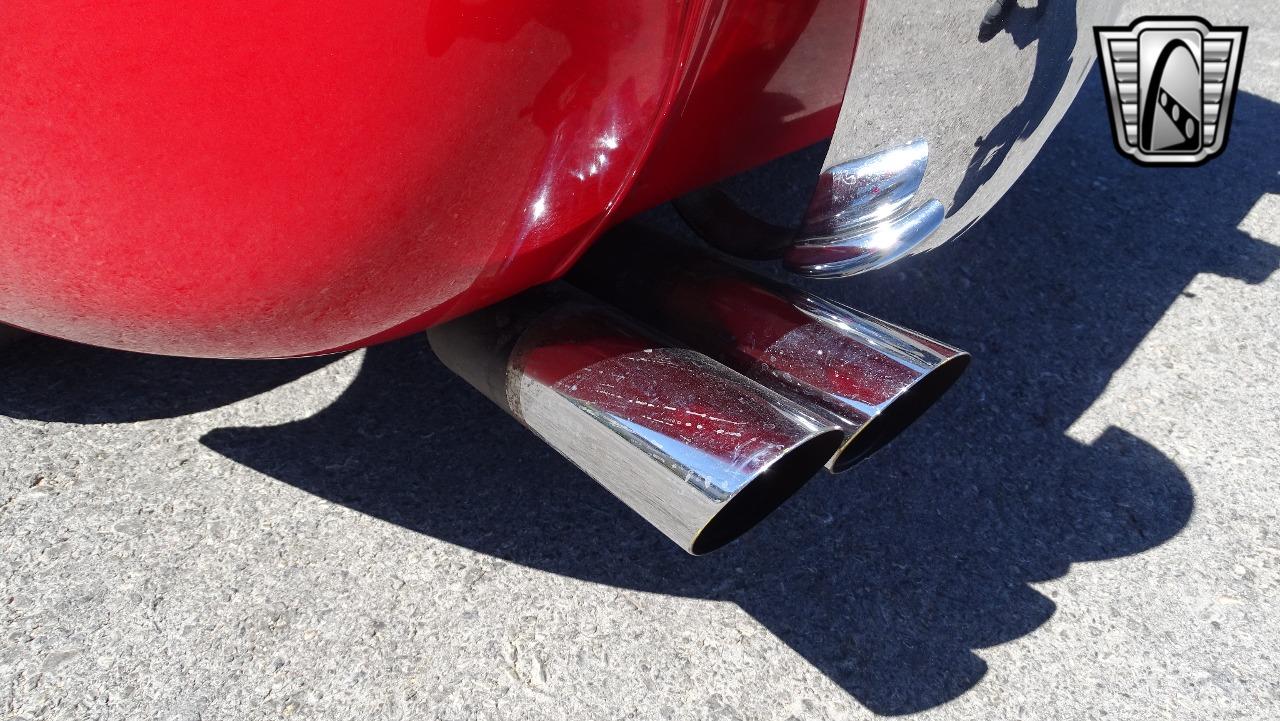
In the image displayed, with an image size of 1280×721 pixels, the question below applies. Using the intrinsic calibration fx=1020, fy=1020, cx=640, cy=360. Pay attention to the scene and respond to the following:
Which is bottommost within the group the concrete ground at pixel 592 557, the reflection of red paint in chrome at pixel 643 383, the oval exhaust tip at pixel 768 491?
the concrete ground at pixel 592 557

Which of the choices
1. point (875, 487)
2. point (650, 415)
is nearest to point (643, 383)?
point (650, 415)

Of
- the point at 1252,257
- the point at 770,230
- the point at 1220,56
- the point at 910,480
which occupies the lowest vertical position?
the point at 910,480

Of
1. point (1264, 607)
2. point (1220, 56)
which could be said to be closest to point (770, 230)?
point (1264, 607)

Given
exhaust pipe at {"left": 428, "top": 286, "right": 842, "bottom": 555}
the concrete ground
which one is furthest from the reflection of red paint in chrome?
the concrete ground

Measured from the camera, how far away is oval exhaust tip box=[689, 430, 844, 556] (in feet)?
3.92

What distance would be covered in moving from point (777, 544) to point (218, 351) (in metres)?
0.92

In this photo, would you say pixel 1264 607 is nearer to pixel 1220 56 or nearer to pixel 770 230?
pixel 770 230

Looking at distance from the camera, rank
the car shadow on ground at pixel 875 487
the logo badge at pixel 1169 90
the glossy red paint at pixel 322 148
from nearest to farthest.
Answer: the glossy red paint at pixel 322 148, the car shadow on ground at pixel 875 487, the logo badge at pixel 1169 90

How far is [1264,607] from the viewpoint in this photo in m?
1.61

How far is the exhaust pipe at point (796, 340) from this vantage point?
1.31 metres

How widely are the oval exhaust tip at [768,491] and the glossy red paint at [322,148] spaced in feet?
1.21

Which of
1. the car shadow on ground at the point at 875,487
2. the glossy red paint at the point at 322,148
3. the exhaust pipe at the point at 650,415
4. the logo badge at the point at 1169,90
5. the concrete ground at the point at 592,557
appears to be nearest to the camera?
the glossy red paint at the point at 322,148

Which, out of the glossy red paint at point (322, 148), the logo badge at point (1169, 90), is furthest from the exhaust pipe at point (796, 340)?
the logo badge at point (1169, 90)

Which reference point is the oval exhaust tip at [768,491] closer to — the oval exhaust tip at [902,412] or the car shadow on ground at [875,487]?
the oval exhaust tip at [902,412]
